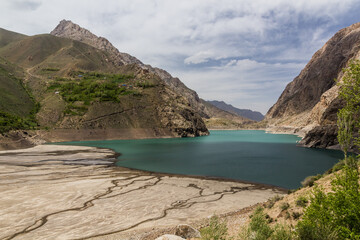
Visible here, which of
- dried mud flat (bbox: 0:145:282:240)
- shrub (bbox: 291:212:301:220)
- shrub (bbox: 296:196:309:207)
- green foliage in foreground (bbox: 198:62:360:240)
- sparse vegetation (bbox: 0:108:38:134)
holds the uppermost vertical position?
sparse vegetation (bbox: 0:108:38:134)

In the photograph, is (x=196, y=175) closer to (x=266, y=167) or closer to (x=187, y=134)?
Result: (x=266, y=167)

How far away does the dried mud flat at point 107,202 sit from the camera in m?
16.7

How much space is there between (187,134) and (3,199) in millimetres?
128384


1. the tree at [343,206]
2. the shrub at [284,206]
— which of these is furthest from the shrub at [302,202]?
the tree at [343,206]

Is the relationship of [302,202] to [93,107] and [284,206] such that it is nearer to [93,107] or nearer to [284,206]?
[284,206]

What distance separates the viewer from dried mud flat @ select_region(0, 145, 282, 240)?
16.7 meters

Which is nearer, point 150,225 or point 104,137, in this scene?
point 150,225

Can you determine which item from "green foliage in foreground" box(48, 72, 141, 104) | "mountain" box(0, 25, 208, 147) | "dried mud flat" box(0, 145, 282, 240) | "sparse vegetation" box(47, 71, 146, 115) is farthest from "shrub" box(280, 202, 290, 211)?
"green foliage in foreground" box(48, 72, 141, 104)

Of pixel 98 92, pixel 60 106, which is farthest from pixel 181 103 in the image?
pixel 60 106

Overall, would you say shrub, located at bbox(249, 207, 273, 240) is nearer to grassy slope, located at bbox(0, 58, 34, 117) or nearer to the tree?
the tree

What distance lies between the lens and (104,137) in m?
120

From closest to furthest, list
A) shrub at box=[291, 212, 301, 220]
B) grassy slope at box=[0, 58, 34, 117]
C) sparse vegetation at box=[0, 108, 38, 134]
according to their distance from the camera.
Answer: shrub at box=[291, 212, 301, 220] < sparse vegetation at box=[0, 108, 38, 134] < grassy slope at box=[0, 58, 34, 117]

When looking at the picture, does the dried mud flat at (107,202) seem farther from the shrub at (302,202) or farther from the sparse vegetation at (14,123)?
the sparse vegetation at (14,123)

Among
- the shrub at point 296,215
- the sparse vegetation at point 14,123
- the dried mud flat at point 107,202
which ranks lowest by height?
the dried mud flat at point 107,202
